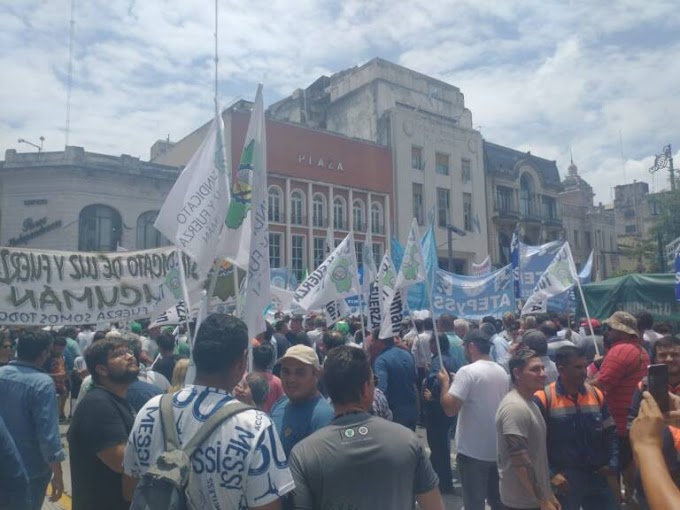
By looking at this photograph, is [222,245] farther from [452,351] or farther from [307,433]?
[452,351]

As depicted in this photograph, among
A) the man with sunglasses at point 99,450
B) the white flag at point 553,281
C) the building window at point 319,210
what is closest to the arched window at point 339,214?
the building window at point 319,210

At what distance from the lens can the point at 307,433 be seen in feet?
10.3

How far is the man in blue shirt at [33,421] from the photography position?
388cm

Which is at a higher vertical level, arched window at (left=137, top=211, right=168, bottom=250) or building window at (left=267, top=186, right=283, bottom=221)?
building window at (left=267, top=186, right=283, bottom=221)

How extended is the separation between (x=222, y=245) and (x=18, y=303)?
418cm

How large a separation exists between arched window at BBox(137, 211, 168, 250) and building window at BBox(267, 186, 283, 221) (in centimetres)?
640

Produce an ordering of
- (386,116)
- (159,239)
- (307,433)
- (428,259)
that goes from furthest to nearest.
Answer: (386,116) → (159,239) → (428,259) → (307,433)

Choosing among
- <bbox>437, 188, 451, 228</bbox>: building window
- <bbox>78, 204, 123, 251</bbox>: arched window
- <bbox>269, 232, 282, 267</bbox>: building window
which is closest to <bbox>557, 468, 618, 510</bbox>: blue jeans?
<bbox>78, 204, 123, 251</bbox>: arched window

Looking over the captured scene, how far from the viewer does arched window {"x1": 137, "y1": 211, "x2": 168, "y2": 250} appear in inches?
1120

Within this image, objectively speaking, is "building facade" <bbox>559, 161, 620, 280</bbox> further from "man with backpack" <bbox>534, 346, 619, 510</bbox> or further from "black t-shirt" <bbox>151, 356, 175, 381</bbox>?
"man with backpack" <bbox>534, 346, 619, 510</bbox>

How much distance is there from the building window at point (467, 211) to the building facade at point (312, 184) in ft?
21.2

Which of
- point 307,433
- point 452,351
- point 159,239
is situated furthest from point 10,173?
point 307,433

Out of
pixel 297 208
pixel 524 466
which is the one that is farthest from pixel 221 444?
pixel 297 208

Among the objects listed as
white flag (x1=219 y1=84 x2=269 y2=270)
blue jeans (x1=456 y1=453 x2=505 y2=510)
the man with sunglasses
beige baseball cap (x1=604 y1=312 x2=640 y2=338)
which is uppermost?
white flag (x1=219 y1=84 x2=269 y2=270)
